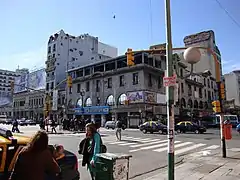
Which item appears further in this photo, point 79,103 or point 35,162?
point 79,103

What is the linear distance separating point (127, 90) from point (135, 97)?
2.80 meters

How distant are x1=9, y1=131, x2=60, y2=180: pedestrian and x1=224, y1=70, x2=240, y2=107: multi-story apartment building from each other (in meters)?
82.0

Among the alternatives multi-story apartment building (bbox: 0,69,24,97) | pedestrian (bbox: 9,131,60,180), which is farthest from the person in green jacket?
multi-story apartment building (bbox: 0,69,24,97)

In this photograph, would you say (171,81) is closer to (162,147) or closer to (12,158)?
(12,158)

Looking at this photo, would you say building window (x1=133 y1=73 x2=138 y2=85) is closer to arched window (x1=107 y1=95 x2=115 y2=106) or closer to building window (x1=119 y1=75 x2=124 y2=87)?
building window (x1=119 y1=75 x2=124 y2=87)

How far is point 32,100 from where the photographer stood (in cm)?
7650

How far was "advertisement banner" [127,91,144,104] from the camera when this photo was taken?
4256 centimetres

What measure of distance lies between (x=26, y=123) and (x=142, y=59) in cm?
3313

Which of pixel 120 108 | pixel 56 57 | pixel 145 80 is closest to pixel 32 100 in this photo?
pixel 56 57

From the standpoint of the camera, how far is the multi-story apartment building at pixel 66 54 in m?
68.2

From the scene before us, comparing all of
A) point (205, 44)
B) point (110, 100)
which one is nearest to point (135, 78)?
point (110, 100)

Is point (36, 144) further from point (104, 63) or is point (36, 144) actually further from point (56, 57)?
point (56, 57)

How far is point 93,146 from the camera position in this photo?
201 inches

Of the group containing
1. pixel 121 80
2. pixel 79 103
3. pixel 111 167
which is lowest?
pixel 111 167
